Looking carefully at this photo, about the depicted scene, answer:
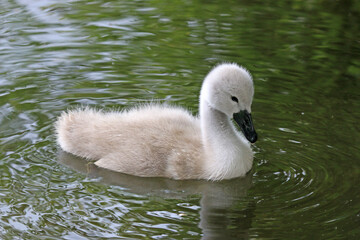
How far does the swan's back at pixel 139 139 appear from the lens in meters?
7.04

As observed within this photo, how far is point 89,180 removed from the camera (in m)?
6.90

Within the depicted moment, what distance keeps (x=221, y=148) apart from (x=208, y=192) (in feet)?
1.56

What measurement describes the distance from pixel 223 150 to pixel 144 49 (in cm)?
314

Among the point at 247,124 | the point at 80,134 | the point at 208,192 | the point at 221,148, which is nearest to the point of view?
the point at 208,192

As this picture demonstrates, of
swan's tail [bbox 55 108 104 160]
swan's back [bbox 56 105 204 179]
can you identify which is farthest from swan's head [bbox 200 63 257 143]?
swan's tail [bbox 55 108 104 160]

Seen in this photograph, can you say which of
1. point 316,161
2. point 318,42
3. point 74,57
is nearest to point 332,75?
point 318,42

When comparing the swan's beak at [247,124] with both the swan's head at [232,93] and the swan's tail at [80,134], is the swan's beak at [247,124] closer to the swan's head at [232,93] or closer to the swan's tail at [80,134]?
the swan's head at [232,93]

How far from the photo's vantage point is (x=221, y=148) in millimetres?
7055

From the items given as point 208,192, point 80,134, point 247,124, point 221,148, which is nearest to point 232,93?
point 247,124

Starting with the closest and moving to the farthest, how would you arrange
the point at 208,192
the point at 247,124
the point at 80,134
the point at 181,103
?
the point at 208,192 < the point at 247,124 < the point at 80,134 < the point at 181,103

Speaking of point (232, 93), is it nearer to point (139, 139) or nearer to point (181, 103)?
point (139, 139)

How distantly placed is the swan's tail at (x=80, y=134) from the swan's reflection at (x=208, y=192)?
0.08 m

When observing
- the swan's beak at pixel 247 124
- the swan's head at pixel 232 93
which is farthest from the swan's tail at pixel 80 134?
the swan's beak at pixel 247 124

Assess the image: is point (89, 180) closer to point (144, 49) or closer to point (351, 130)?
point (351, 130)
